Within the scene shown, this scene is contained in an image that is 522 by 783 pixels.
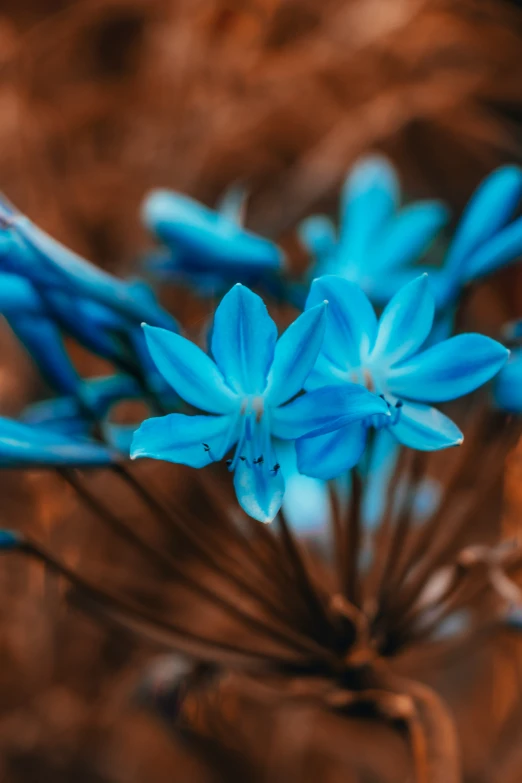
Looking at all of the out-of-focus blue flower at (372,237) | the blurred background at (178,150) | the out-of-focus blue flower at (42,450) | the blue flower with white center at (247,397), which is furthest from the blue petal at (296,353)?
the blurred background at (178,150)

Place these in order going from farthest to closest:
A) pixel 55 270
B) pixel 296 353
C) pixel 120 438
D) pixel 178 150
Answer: pixel 178 150, pixel 120 438, pixel 55 270, pixel 296 353

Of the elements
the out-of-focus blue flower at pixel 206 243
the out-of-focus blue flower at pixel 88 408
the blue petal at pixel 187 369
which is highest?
the out-of-focus blue flower at pixel 206 243

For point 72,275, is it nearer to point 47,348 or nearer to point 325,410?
point 47,348

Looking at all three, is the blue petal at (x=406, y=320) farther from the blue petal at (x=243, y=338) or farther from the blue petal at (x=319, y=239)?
the blue petal at (x=319, y=239)

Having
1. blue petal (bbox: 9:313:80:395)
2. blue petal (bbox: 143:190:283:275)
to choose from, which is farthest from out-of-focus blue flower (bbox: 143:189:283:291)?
blue petal (bbox: 9:313:80:395)

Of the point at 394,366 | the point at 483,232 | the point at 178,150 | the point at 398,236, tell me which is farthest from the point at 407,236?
the point at 178,150

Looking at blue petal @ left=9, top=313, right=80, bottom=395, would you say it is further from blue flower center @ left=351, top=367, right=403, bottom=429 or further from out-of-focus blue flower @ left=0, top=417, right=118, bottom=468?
blue flower center @ left=351, top=367, right=403, bottom=429
